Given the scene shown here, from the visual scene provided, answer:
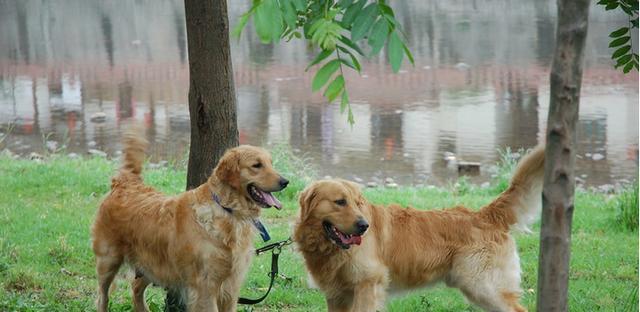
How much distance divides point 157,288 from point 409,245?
2.28m

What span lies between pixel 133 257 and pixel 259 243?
237 centimetres

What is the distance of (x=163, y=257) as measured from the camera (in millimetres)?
5953

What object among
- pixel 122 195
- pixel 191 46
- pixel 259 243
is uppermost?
pixel 191 46

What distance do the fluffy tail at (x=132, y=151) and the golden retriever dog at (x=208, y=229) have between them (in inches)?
12.9

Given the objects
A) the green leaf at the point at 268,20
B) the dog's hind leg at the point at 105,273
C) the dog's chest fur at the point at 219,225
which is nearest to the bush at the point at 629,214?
the dog's chest fur at the point at 219,225

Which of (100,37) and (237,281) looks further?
(100,37)

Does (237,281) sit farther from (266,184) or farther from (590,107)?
(590,107)

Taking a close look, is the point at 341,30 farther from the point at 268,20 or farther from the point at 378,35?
the point at 268,20

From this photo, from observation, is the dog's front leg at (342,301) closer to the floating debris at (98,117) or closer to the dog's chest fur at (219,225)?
the dog's chest fur at (219,225)

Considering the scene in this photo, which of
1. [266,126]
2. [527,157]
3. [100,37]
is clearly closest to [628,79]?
[266,126]

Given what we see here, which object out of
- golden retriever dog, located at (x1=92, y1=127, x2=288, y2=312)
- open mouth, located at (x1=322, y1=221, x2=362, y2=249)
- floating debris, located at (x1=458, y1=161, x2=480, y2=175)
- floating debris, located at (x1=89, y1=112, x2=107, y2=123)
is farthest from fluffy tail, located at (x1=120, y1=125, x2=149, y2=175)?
floating debris, located at (x1=89, y1=112, x2=107, y2=123)

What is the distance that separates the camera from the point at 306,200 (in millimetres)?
5980

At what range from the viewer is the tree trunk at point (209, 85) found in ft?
20.6

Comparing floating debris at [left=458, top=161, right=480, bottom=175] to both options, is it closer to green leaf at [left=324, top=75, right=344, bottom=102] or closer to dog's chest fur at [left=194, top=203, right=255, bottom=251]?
dog's chest fur at [left=194, top=203, right=255, bottom=251]
